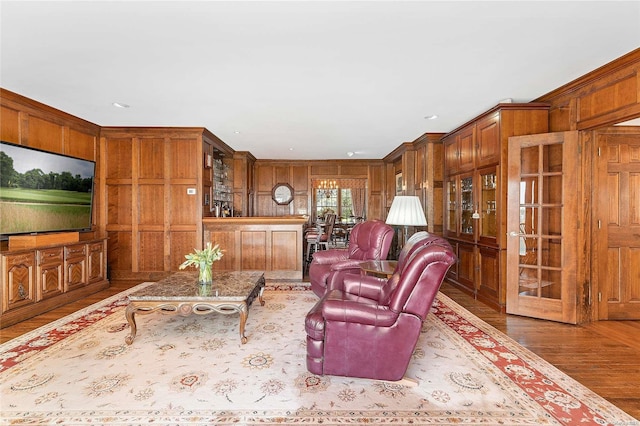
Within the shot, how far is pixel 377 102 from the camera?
400cm

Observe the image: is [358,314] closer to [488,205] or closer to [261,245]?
[488,205]

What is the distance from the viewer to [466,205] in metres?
4.92

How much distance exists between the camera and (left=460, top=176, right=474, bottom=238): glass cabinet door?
4758mm

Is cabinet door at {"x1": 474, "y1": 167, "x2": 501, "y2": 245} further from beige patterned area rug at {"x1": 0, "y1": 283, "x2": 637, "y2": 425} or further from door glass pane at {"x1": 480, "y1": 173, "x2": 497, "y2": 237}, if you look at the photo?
beige patterned area rug at {"x1": 0, "y1": 283, "x2": 637, "y2": 425}

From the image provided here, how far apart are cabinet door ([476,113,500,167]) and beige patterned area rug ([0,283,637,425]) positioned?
2235mm

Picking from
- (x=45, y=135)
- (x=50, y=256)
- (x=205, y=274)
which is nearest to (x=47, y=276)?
(x=50, y=256)

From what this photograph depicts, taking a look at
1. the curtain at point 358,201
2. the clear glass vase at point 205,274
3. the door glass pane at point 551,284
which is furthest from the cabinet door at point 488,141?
the curtain at point 358,201

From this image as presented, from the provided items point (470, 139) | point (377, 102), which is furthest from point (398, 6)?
point (470, 139)

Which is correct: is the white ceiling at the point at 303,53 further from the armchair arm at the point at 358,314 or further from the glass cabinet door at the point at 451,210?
the armchair arm at the point at 358,314

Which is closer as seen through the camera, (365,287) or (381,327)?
(381,327)

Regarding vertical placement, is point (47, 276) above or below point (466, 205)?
→ below

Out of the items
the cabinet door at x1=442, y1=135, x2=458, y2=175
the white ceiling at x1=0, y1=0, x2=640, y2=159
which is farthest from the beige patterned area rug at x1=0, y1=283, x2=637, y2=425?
the cabinet door at x1=442, y1=135, x2=458, y2=175

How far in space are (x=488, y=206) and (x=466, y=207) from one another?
58 centimetres

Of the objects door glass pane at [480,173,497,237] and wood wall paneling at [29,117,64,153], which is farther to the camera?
door glass pane at [480,173,497,237]
